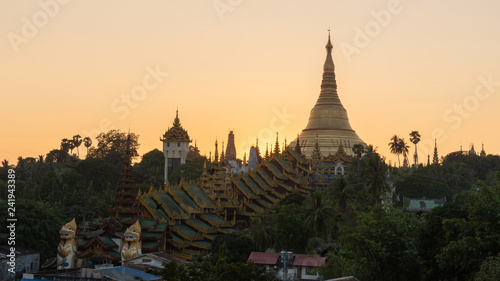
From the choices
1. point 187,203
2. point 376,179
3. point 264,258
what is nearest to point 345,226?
point 264,258

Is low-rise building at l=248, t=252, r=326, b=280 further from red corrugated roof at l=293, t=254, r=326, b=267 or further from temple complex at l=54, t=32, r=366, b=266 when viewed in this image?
temple complex at l=54, t=32, r=366, b=266

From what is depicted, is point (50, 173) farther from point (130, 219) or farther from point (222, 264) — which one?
point (222, 264)

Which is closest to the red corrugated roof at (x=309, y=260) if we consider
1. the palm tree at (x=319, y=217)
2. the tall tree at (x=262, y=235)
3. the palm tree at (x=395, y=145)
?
the tall tree at (x=262, y=235)

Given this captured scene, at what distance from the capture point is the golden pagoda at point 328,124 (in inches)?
5094

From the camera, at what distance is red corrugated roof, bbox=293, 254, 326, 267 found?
51.0 metres

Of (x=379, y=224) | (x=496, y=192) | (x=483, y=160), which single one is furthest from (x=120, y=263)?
(x=483, y=160)

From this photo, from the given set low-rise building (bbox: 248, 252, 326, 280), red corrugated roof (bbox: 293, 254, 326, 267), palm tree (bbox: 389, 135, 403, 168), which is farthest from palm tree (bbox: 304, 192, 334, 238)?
palm tree (bbox: 389, 135, 403, 168)

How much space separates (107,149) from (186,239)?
237ft

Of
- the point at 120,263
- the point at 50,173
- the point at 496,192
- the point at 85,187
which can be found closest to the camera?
the point at 496,192

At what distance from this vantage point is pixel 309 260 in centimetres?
5153

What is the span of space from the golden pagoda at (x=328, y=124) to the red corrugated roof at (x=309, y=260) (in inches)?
2907

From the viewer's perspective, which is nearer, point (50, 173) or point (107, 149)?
point (50, 173)

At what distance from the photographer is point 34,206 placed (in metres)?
57.6

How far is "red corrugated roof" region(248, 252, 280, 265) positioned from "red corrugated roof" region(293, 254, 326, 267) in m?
1.35
